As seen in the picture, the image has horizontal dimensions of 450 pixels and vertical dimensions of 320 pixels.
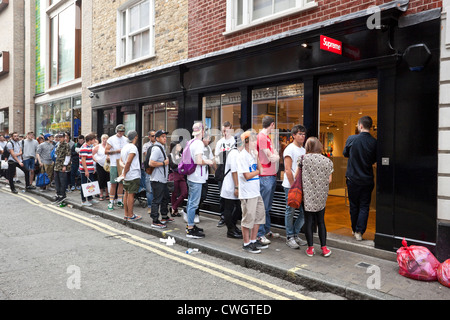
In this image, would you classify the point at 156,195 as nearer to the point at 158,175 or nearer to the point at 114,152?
the point at 158,175

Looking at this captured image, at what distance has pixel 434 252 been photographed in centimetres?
503

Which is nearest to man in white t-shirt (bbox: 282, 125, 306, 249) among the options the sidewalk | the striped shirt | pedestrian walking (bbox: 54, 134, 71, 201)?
the sidewalk

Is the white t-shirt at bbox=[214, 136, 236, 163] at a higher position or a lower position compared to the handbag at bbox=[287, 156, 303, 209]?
higher

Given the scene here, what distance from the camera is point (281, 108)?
746cm

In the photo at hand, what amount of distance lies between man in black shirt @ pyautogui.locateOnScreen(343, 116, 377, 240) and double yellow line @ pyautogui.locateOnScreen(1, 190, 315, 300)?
2299mm

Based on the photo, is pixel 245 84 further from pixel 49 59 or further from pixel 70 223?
pixel 49 59

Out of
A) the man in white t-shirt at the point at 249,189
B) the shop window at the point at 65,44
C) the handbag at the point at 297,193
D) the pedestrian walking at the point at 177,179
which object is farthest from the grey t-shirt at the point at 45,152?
the handbag at the point at 297,193

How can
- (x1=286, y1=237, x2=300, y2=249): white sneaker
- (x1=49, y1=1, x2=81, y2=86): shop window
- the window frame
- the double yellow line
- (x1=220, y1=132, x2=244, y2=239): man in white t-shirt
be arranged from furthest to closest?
(x1=49, y1=1, x2=81, y2=86): shop window, the window frame, (x1=220, y1=132, x2=244, y2=239): man in white t-shirt, (x1=286, y1=237, x2=300, y2=249): white sneaker, the double yellow line

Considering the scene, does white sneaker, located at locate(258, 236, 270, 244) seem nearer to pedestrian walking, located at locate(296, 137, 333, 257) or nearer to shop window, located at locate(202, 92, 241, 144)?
pedestrian walking, located at locate(296, 137, 333, 257)

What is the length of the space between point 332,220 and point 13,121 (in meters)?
18.7

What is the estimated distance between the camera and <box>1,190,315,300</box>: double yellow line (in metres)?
4.29

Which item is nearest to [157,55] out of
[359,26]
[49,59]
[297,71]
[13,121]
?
[297,71]

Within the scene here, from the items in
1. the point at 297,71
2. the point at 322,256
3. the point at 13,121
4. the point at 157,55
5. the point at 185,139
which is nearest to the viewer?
the point at 322,256

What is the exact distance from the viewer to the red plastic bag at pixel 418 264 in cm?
444
